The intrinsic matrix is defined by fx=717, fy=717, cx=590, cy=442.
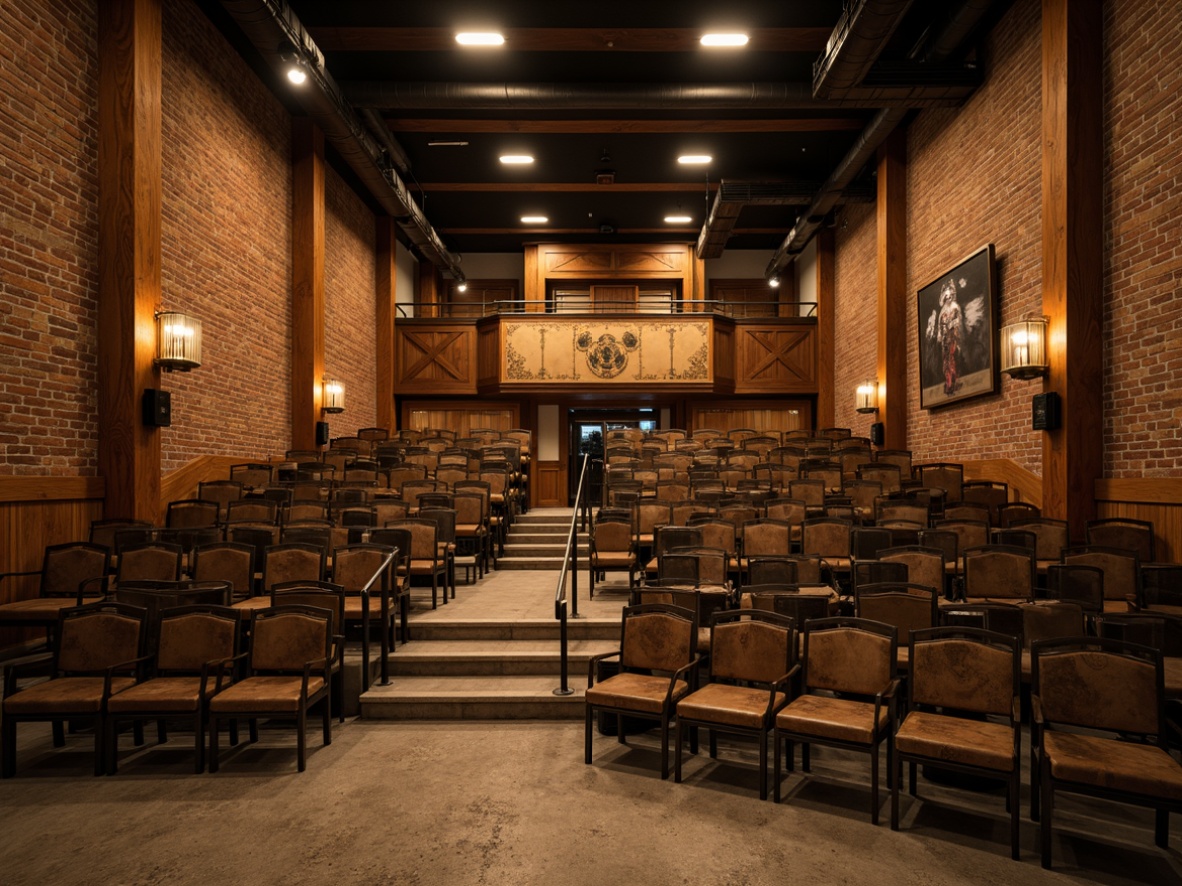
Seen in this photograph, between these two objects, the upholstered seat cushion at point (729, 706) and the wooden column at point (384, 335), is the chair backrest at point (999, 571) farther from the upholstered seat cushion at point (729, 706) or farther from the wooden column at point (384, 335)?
the wooden column at point (384, 335)

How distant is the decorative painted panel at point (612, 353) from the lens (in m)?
14.3

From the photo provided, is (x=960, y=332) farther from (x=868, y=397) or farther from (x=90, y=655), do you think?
(x=90, y=655)

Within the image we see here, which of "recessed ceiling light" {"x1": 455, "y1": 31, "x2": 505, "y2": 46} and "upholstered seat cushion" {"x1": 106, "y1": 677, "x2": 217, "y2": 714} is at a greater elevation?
"recessed ceiling light" {"x1": 455, "y1": 31, "x2": 505, "y2": 46}

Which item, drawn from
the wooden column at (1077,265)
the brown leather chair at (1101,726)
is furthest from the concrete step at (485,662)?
the wooden column at (1077,265)

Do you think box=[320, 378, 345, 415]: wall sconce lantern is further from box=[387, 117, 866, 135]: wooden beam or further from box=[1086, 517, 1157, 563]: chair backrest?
box=[1086, 517, 1157, 563]: chair backrest

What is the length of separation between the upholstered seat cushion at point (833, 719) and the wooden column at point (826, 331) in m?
11.8

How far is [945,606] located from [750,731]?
1523mm

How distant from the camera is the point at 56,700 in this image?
4.09 metres

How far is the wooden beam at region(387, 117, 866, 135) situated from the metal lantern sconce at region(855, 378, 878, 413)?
4263 mm

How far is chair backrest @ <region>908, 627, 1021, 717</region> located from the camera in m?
3.55

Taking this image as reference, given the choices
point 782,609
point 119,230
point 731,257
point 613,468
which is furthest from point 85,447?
point 731,257

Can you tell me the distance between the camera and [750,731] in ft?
12.4

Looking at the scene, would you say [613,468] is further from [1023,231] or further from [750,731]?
[750,731]

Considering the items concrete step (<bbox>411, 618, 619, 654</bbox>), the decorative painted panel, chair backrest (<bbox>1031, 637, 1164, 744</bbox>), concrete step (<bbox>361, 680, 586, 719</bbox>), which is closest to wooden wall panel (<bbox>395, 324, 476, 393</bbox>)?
the decorative painted panel
